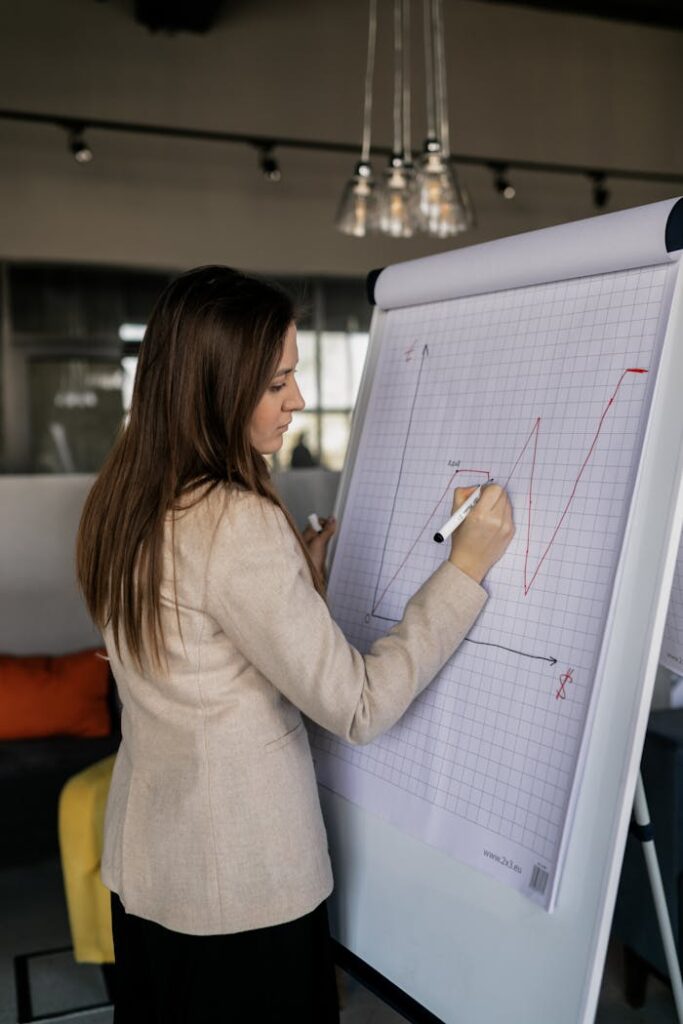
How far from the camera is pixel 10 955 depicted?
7.64 ft

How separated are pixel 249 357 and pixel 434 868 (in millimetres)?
662

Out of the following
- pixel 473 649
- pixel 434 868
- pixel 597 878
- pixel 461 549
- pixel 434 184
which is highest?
pixel 434 184

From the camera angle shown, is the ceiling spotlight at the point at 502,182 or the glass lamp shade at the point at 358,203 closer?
the glass lamp shade at the point at 358,203

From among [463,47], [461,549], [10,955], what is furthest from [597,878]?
[463,47]

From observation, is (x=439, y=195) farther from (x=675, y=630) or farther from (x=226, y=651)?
(x=226, y=651)

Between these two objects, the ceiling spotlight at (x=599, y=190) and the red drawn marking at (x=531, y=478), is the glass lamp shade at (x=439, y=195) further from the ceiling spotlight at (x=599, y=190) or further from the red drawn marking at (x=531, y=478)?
the ceiling spotlight at (x=599, y=190)

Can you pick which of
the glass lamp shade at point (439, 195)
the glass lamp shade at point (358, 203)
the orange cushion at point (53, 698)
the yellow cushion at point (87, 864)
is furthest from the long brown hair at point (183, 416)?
the glass lamp shade at point (358, 203)

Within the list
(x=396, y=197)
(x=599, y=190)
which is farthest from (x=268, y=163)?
(x=599, y=190)

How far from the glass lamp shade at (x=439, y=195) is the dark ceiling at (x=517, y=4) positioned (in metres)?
1.99

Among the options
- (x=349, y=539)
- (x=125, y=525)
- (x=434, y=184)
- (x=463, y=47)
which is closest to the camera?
(x=125, y=525)

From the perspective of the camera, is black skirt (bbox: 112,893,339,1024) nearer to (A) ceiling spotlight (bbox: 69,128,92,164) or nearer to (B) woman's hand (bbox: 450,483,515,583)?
(B) woman's hand (bbox: 450,483,515,583)

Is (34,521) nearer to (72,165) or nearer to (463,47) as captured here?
(72,165)

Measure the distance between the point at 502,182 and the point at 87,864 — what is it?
4194mm

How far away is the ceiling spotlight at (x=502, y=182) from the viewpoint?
205 inches
